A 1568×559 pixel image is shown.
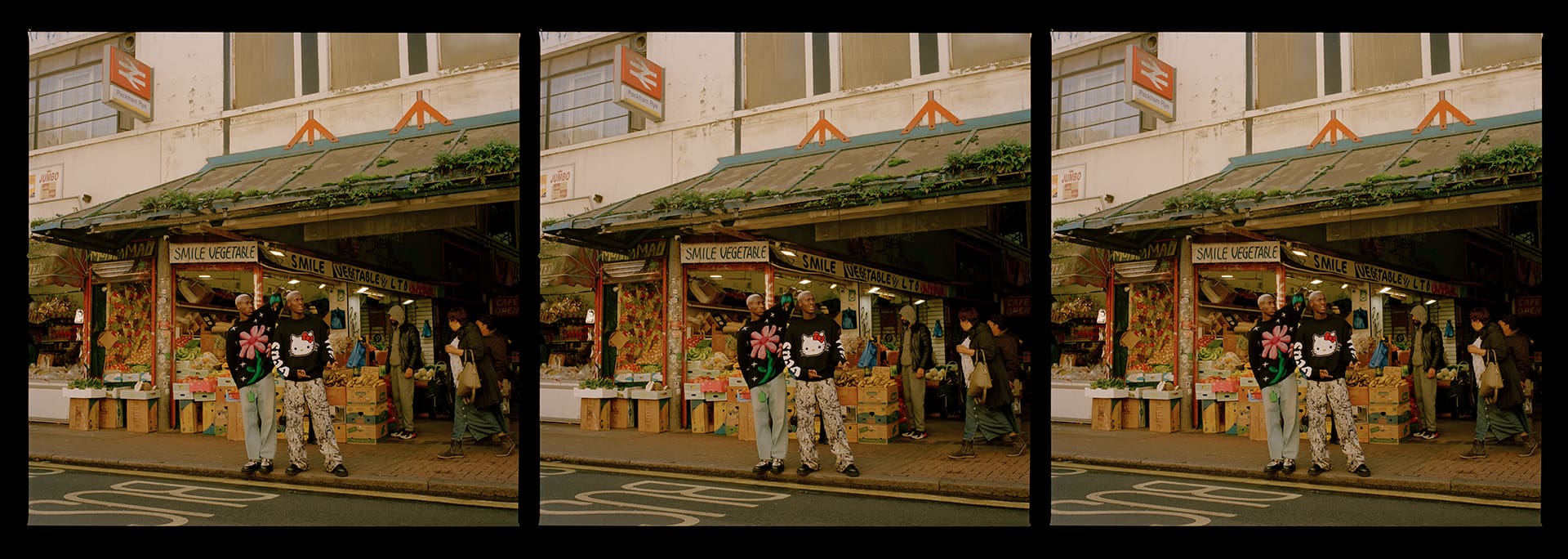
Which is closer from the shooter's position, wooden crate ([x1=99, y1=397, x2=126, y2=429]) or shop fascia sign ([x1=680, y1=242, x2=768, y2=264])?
shop fascia sign ([x1=680, y1=242, x2=768, y2=264])

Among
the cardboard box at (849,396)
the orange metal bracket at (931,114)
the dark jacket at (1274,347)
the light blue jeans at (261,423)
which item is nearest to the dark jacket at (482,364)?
the light blue jeans at (261,423)

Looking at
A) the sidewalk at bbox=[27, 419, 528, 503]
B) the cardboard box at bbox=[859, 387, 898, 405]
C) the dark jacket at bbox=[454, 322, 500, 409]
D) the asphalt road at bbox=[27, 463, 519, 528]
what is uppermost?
the dark jacket at bbox=[454, 322, 500, 409]

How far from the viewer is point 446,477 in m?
8.45

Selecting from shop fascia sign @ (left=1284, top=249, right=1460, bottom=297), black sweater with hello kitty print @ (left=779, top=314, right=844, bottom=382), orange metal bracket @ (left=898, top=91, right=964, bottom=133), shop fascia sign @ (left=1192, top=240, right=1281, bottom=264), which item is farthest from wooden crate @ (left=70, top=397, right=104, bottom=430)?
shop fascia sign @ (left=1284, top=249, right=1460, bottom=297)

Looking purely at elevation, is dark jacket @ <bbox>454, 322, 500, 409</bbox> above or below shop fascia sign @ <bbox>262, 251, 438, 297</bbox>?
below

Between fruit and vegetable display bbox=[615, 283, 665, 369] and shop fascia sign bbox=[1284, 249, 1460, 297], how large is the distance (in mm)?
4494

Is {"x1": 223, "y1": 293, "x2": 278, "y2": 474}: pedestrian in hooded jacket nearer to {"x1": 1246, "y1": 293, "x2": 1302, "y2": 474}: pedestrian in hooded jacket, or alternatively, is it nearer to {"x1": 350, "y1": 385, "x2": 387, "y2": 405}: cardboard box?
{"x1": 350, "y1": 385, "x2": 387, "y2": 405}: cardboard box

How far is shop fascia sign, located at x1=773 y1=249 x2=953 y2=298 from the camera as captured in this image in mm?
8578

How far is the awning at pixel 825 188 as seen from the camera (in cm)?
831

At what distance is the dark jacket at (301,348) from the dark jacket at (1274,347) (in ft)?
21.7

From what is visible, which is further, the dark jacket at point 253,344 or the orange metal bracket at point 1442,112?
the dark jacket at point 253,344

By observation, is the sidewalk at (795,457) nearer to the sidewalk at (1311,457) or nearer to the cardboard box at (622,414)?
the cardboard box at (622,414)

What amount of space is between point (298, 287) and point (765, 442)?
11.6 feet

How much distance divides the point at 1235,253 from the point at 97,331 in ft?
27.6
